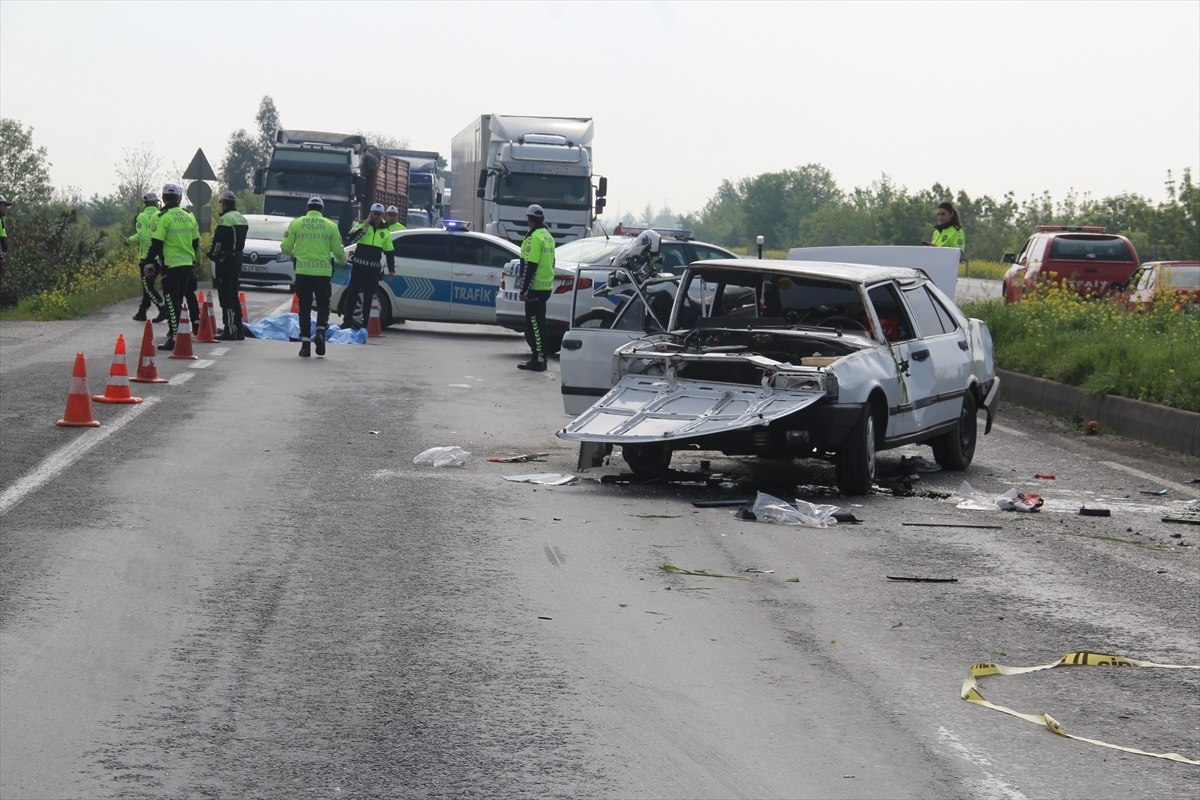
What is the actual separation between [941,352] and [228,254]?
11.6 m

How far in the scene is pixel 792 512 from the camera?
866cm

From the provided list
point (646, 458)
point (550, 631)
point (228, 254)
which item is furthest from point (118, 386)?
point (550, 631)

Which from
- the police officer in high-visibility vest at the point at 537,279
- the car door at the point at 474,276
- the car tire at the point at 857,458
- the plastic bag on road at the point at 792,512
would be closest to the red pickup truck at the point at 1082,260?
the car door at the point at 474,276

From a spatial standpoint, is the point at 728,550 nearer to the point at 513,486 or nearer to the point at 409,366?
the point at 513,486

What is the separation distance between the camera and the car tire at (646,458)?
998 centimetres

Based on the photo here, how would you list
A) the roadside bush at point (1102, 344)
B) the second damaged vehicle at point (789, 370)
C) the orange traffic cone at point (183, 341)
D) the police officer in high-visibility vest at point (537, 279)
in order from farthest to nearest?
the police officer in high-visibility vest at point (537, 279)
the orange traffic cone at point (183, 341)
the roadside bush at point (1102, 344)
the second damaged vehicle at point (789, 370)

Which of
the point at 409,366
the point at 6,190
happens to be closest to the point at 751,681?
the point at 409,366

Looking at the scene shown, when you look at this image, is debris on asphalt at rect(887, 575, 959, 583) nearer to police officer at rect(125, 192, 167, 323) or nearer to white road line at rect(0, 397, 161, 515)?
white road line at rect(0, 397, 161, 515)

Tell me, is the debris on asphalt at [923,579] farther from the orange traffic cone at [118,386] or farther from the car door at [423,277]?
the car door at [423,277]

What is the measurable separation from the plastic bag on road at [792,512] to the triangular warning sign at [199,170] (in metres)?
23.0

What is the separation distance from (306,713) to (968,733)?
220cm

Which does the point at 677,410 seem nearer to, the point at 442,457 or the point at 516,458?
the point at 516,458

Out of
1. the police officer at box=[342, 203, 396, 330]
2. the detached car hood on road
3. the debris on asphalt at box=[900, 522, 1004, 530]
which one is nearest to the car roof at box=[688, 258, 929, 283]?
the detached car hood on road

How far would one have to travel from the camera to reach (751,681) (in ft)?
17.7
